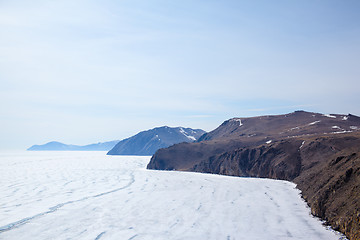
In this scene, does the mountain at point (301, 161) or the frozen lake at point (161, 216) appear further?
the mountain at point (301, 161)

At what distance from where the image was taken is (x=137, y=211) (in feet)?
100

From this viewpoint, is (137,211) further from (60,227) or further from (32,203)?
(32,203)

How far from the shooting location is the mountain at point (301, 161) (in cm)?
2383

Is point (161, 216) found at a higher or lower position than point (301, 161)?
lower

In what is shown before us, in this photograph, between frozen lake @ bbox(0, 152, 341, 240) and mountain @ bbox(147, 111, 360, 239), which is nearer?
frozen lake @ bbox(0, 152, 341, 240)

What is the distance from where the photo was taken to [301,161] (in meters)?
63.2

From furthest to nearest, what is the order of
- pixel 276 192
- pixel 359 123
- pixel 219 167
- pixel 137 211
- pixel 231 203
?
pixel 359 123 → pixel 219 167 → pixel 276 192 → pixel 231 203 → pixel 137 211

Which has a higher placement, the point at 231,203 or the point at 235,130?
the point at 235,130

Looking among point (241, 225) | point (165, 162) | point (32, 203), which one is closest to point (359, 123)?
point (165, 162)

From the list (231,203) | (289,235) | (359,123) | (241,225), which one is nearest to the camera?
(289,235)

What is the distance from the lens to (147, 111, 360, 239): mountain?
23.8m

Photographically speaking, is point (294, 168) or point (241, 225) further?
point (294, 168)

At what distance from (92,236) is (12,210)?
15.8 meters

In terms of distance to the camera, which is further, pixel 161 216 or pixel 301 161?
pixel 301 161
